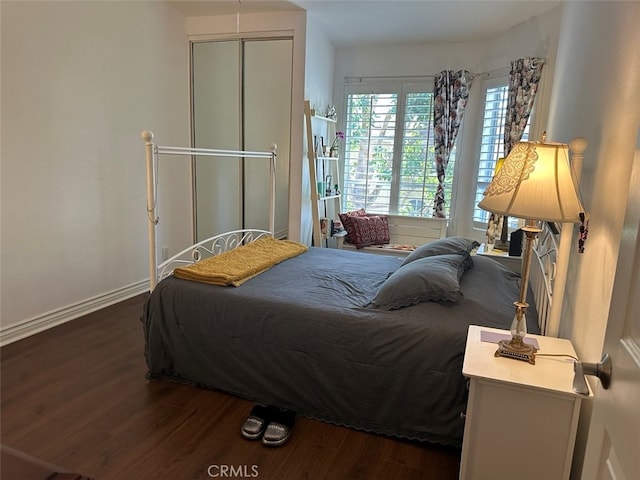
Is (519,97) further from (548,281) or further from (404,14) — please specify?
(548,281)

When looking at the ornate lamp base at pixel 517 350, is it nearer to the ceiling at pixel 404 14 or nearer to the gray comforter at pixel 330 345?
the gray comforter at pixel 330 345

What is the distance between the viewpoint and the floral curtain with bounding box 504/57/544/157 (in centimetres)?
371

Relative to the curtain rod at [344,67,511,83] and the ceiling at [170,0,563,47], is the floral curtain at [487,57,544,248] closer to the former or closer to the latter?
the curtain rod at [344,67,511,83]

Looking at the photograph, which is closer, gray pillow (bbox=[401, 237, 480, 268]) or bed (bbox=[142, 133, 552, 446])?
bed (bbox=[142, 133, 552, 446])

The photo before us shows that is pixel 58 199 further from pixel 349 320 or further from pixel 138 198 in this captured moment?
pixel 349 320

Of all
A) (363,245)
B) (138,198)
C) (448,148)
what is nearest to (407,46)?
→ (448,148)

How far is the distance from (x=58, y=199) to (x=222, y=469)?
90.1 inches

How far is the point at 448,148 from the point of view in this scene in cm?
450

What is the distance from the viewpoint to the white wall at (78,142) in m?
2.82

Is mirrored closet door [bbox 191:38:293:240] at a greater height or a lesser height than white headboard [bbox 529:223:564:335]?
greater

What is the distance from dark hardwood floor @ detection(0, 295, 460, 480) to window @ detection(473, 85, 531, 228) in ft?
9.01

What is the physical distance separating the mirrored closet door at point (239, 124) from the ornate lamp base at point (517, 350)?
3.02 meters

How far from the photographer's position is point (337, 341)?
2.08 meters

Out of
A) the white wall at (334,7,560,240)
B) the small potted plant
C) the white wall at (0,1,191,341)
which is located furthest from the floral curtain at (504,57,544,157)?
the white wall at (0,1,191,341)
